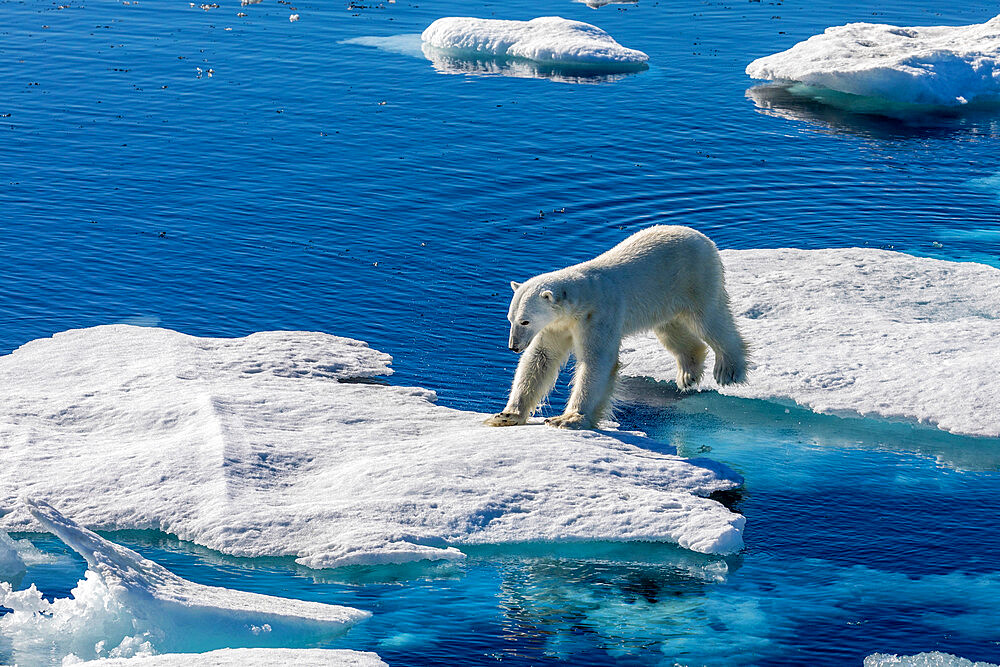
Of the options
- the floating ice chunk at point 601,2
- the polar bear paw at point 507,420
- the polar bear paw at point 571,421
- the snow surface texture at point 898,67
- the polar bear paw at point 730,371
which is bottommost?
the polar bear paw at point 507,420

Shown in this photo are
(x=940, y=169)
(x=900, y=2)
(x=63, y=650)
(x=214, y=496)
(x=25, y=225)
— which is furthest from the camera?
(x=900, y=2)

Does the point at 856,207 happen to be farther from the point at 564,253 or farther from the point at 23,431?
the point at 23,431

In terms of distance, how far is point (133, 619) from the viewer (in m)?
7.95

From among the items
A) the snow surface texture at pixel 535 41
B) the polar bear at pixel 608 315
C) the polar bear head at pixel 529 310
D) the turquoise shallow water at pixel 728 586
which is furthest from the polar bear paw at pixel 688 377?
the snow surface texture at pixel 535 41

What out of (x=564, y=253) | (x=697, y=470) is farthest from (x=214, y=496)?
(x=564, y=253)

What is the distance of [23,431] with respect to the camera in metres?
10.7

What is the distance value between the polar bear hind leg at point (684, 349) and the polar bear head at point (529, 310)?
85.2 inches

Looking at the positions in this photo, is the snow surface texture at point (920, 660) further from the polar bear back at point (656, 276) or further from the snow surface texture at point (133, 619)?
the polar bear back at point (656, 276)

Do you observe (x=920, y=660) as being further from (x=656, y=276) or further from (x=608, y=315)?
(x=656, y=276)

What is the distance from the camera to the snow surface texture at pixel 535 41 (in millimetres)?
27016

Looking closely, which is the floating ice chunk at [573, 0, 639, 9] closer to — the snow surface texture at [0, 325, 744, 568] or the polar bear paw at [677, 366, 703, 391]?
the polar bear paw at [677, 366, 703, 391]

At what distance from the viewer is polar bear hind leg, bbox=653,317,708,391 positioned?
12375 mm

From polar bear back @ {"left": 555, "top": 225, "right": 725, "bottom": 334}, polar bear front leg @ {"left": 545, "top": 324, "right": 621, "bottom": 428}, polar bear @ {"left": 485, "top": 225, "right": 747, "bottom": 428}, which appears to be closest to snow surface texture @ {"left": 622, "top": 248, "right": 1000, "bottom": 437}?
polar bear @ {"left": 485, "top": 225, "right": 747, "bottom": 428}

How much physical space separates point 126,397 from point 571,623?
543cm
